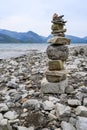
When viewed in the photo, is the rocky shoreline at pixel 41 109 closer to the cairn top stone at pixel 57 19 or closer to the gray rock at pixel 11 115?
the gray rock at pixel 11 115

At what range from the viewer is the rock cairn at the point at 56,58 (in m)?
7.82

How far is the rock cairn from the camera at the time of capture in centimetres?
782

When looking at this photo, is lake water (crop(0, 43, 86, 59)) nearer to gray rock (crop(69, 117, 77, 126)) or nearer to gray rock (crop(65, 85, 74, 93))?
gray rock (crop(65, 85, 74, 93))

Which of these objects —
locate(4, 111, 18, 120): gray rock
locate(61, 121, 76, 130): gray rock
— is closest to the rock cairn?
locate(4, 111, 18, 120): gray rock

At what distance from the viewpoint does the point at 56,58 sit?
8.00 metres

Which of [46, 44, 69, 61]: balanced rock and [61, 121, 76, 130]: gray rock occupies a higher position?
[46, 44, 69, 61]: balanced rock

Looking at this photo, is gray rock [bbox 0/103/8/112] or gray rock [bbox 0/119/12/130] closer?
gray rock [bbox 0/119/12/130]

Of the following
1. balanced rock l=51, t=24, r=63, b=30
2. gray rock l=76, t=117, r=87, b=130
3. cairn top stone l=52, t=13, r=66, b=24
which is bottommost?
gray rock l=76, t=117, r=87, b=130

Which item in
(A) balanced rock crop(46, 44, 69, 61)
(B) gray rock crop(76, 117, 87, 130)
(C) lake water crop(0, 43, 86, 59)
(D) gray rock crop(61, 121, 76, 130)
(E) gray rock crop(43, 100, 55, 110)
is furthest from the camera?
(C) lake water crop(0, 43, 86, 59)

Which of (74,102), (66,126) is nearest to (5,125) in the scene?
(66,126)

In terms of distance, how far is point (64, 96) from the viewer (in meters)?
7.49

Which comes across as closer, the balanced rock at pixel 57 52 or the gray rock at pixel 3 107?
the gray rock at pixel 3 107

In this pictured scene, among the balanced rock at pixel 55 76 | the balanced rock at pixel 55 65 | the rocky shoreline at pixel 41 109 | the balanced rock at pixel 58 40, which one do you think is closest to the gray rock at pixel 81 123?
the rocky shoreline at pixel 41 109

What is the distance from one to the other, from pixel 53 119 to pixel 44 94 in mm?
1806
